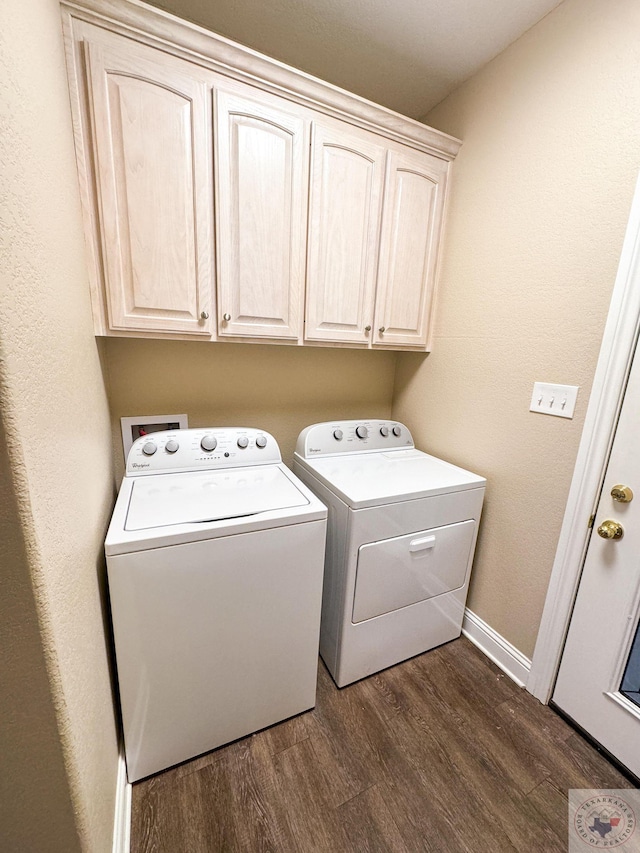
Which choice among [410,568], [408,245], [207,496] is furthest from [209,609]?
[408,245]

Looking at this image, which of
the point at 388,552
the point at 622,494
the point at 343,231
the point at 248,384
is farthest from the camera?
the point at 248,384

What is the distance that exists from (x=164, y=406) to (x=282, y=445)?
63 centimetres

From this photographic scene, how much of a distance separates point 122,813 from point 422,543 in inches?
49.6

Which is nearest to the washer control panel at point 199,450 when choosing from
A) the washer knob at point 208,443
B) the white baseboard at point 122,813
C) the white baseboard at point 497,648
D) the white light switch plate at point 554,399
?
the washer knob at point 208,443

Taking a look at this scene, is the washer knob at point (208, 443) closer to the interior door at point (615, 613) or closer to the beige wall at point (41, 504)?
the beige wall at point (41, 504)

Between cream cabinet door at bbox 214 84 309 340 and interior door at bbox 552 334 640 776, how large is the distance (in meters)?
1.28

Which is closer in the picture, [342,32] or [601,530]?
[601,530]

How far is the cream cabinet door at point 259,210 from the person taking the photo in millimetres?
1248

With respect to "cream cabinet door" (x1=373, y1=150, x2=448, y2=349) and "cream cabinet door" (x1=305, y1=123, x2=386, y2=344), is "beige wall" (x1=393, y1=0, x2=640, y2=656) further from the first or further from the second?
"cream cabinet door" (x1=305, y1=123, x2=386, y2=344)

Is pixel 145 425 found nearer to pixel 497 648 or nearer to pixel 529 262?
pixel 529 262

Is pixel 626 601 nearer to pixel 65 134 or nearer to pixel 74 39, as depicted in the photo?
pixel 65 134

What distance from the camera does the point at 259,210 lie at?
4.37 feet

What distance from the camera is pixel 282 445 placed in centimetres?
193

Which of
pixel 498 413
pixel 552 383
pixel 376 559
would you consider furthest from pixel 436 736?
pixel 552 383
